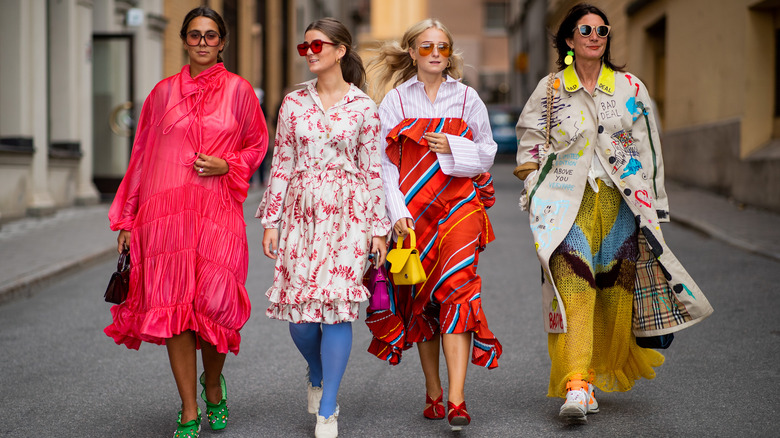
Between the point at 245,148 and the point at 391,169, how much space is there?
2.24ft

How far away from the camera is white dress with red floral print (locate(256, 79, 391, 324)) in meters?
4.11

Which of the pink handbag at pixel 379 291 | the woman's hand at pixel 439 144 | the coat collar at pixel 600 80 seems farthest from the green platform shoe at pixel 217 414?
the coat collar at pixel 600 80

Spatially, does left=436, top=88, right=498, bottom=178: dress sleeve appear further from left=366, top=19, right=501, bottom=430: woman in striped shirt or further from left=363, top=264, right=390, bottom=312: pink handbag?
left=363, top=264, right=390, bottom=312: pink handbag

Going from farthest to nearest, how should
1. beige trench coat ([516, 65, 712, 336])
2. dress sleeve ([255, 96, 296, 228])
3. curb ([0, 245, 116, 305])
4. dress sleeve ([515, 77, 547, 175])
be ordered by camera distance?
curb ([0, 245, 116, 305])
dress sleeve ([515, 77, 547, 175])
beige trench coat ([516, 65, 712, 336])
dress sleeve ([255, 96, 296, 228])

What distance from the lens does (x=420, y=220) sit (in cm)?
438

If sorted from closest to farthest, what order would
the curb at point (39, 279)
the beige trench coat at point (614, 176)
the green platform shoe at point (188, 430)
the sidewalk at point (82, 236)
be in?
1. the green platform shoe at point (188, 430)
2. the beige trench coat at point (614, 176)
3. the curb at point (39, 279)
4. the sidewalk at point (82, 236)

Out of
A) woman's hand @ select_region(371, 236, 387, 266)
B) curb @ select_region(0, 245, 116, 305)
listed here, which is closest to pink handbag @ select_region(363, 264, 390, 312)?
woman's hand @ select_region(371, 236, 387, 266)

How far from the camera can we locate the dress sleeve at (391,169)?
428 cm

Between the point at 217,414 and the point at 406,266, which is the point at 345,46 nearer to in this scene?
the point at 406,266

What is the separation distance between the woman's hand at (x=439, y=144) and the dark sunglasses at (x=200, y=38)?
1.06 m

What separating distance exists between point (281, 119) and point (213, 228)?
0.58 meters

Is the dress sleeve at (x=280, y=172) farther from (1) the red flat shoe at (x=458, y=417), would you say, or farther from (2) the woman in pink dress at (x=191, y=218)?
(1) the red flat shoe at (x=458, y=417)

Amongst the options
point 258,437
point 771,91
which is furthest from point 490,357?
point 771,91

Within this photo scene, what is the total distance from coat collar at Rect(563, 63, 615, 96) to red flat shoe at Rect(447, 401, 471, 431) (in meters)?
1.56
